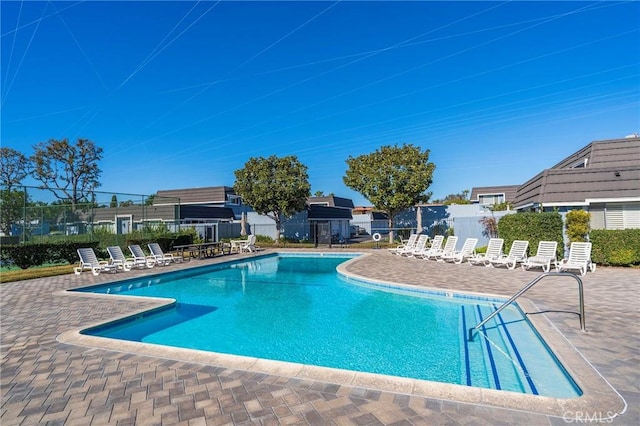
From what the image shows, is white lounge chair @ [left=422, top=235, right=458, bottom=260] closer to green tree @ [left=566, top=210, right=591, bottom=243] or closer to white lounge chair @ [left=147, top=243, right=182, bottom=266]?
green tree @ [left=566, top=210, right=591, bottom=243]

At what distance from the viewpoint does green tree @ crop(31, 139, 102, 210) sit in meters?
32.1

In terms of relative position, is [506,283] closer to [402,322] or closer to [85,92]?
[402,322]

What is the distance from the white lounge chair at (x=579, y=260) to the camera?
33.7ft

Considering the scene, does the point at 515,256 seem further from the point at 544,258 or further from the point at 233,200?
the point at 233,200

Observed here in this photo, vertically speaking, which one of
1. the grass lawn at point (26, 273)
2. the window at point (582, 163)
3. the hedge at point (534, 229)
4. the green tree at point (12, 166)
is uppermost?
the green tree at point (12, 166)

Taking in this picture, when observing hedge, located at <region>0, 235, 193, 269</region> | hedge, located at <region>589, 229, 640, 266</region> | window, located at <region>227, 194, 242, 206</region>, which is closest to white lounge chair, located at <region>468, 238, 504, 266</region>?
hedge, located at <region>589, 229, 640, 266</region>

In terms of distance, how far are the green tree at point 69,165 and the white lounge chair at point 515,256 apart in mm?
33144

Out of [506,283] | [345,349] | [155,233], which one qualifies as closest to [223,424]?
[345,349]

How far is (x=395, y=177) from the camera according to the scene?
73.7ft

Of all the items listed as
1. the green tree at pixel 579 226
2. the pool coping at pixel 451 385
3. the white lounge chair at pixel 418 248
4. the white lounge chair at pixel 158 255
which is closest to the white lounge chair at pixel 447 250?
the white lounge chair at pixel 418 248

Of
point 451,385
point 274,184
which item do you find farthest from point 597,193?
point 274,184

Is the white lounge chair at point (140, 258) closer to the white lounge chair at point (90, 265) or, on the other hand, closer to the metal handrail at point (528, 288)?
the white lounge chair at point (90, 265)

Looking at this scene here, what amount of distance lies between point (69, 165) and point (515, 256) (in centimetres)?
3698

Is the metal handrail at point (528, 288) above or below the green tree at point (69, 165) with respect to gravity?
below
